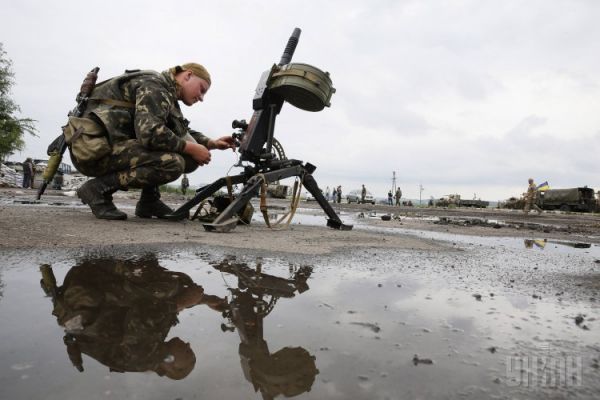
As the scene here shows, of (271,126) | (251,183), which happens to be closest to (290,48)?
(271,126)

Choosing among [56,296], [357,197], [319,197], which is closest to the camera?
[56,296]

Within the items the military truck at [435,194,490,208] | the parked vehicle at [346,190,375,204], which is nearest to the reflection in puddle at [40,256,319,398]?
the parked vehicle at [346,190,375,204]

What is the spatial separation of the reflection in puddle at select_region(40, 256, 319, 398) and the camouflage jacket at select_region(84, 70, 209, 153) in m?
1.98

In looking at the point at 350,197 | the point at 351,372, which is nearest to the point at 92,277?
the point at 351,372

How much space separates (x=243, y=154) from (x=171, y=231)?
1296mm

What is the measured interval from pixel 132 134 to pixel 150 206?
3.86ft

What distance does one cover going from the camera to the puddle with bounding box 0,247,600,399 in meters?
0.92

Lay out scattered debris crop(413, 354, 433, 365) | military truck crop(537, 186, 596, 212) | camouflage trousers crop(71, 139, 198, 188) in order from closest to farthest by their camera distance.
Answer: scattered debris crop(413, 354, 433, 365), camouflage trousers crop(71, 139, 198, 188), military truck crop(537, 186, 596, 212)

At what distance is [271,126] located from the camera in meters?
4.66

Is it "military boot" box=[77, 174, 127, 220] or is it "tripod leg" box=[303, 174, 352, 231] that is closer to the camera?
"military boot" box=[77, 174, 127, 220]

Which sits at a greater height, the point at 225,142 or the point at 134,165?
the point at 225,142

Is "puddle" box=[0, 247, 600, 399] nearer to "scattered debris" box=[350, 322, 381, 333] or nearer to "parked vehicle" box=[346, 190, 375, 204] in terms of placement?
"scattered debris" box=[350, 322, 381, 333]

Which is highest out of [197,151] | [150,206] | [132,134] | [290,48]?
[290,48]

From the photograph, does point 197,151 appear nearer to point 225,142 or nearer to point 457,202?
point 225,142
